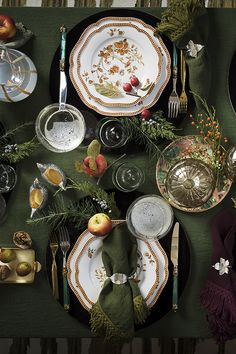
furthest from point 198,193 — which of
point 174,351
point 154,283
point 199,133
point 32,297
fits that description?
point 174,351

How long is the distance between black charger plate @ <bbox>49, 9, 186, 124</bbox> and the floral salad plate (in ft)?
0.03

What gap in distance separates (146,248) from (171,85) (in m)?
0.43

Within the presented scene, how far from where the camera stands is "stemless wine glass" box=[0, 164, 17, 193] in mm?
1262

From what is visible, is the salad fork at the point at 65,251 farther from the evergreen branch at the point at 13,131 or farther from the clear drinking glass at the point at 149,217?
the evergreen branch at the point at 13,131

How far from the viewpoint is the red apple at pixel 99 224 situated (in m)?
1.21

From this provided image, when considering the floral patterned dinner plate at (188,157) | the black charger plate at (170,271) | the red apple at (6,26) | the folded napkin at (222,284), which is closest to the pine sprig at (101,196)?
the black charger plate at (170,271)

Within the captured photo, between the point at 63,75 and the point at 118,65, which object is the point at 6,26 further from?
the point at 118,65

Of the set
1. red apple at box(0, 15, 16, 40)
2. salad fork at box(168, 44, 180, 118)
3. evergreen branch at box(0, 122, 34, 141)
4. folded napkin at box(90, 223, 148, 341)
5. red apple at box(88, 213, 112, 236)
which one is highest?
red apple at box(0, 15, 16, 40)

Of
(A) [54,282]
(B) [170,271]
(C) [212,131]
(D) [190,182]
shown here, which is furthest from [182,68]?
(A) [54,282]

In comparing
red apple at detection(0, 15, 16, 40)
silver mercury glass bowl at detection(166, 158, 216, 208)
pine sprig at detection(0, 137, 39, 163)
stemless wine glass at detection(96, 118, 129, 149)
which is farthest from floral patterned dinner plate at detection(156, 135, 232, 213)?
red apple at detection(0, 15, 16, 40)

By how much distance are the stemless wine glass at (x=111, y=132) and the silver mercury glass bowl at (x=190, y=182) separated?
0.52 ft

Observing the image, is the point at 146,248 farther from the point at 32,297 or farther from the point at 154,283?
the point at 32,297

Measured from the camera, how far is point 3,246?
1279 millimetres

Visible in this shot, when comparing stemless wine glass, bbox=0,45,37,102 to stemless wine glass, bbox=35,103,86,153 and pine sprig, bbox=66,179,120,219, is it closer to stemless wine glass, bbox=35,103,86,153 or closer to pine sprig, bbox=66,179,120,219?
stemless wine glass, bbox=35,103,86,153
